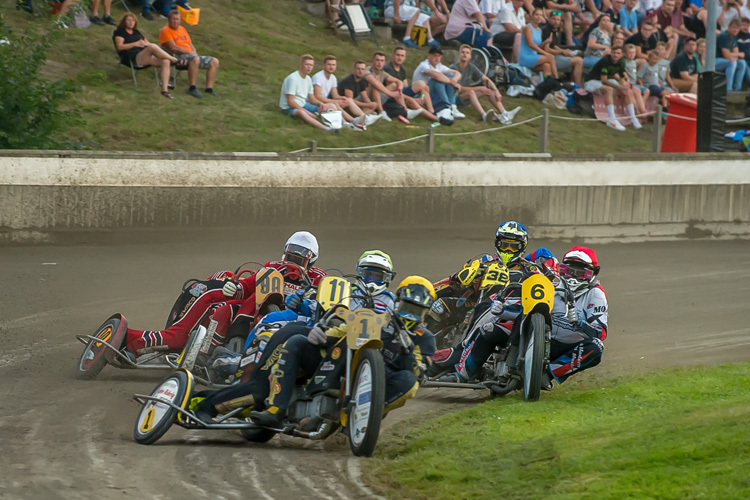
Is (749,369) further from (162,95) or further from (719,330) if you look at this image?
(162,95)

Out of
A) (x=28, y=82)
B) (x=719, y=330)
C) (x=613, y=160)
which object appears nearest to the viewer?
(x=719, y=330)

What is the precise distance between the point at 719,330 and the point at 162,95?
11022 millimetres

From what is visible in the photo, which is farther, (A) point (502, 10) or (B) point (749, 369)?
(A) point (502, 10)

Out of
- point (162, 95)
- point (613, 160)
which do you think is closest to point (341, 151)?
point (162, 95)

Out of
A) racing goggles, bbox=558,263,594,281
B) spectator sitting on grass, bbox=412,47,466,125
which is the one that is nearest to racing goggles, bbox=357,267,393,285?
racing goggles, bbox=558,263,594,281

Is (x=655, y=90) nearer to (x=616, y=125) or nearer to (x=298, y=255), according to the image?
(x=616, y=125)

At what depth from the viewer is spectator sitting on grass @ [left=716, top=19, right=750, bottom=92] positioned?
25031 millimetres

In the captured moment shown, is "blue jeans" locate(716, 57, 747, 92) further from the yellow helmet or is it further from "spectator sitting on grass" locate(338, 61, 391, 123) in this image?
the yellow helmet

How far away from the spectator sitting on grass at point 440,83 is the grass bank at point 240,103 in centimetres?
29

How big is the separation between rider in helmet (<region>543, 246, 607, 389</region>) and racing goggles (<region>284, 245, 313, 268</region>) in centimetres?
236

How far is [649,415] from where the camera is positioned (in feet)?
27.6

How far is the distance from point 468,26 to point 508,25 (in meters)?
0.87

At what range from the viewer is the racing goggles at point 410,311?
8078 mm

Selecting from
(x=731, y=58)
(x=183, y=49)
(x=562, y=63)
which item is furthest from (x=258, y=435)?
Result: (x=731, y=58)
